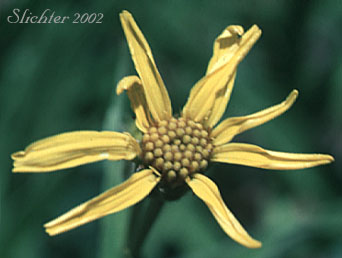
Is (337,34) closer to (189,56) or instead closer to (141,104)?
(189,56)

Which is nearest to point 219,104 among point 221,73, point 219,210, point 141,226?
point 221,73

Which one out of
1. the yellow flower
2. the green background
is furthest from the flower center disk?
the green background

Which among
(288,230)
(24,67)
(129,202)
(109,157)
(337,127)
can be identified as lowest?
(288,230)

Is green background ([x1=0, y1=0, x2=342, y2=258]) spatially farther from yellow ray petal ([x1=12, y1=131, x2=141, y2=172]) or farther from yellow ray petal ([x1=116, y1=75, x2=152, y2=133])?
yellow ray petal ([x1=12, y1=131, x2=141, y2=172])

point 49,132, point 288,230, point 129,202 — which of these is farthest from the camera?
point 288,230

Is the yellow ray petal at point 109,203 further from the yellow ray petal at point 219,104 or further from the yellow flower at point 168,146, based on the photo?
the yellow ray petal at point 219,104

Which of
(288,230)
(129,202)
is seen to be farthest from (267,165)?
(288,230)

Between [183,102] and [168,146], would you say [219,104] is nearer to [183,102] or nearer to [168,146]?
[168,146]
